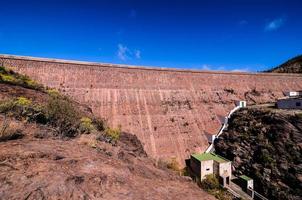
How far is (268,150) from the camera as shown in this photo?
18.9m

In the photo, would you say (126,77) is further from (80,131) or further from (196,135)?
(80,131)

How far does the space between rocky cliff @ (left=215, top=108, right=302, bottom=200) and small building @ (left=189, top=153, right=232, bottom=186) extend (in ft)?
6.24

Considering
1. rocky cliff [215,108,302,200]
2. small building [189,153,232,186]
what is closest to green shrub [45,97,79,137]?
small building [189,153,232,186]

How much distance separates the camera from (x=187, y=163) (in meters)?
20.4

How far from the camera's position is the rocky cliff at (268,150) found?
16750mm

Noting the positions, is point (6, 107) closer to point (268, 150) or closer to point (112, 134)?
point (112, 134)

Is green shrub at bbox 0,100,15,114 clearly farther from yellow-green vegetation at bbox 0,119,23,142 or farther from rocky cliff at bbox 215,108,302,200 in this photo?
rocky cliff at bbox 215,108,302,200

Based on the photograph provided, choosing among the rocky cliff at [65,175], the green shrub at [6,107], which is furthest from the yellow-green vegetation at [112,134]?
the green shrub at [6,107]

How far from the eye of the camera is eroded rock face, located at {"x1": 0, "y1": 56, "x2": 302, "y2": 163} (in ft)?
62.6

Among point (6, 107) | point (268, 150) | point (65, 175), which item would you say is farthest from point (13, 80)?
point (268, 150)

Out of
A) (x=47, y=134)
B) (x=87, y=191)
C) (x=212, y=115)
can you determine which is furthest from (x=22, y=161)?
(x=212, y=115)

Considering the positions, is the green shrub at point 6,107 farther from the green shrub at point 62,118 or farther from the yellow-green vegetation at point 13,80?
the yellow-green vegetation at point 13,80

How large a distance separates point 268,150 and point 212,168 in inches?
201

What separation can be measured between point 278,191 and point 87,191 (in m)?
A: 17.4
